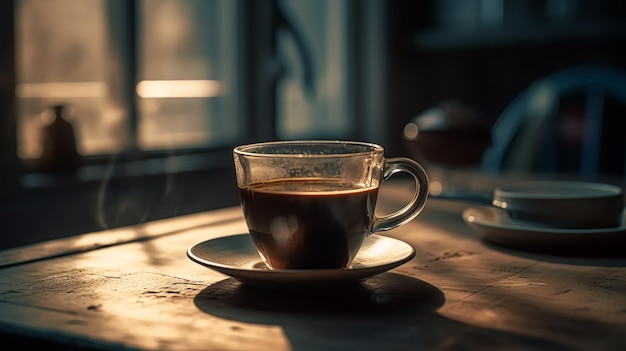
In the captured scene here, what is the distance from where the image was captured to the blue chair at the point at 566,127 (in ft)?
8.18

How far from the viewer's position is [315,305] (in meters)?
0.63

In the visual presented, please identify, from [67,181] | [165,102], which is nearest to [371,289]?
[67,181]

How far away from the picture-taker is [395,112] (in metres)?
3.29

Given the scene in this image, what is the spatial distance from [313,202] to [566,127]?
241 centimetres

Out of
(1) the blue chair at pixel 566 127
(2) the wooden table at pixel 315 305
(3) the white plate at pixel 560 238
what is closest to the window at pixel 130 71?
(1) the blue chair at pixel 566 127

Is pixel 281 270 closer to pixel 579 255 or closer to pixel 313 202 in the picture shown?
pixel 313 202

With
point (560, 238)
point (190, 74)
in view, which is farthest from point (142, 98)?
point (560, 238)

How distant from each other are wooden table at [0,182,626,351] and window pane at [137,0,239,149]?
152 centimetres

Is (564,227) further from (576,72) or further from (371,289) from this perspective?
(576,72)

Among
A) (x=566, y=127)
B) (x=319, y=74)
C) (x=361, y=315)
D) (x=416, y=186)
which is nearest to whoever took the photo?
(x=361, y=315)

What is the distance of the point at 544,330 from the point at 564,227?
0.37m

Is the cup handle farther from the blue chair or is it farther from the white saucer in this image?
the blue chair

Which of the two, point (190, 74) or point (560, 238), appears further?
point (190, 74)

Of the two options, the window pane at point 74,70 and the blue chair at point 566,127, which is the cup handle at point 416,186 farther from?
the blue chair at point 566,127
